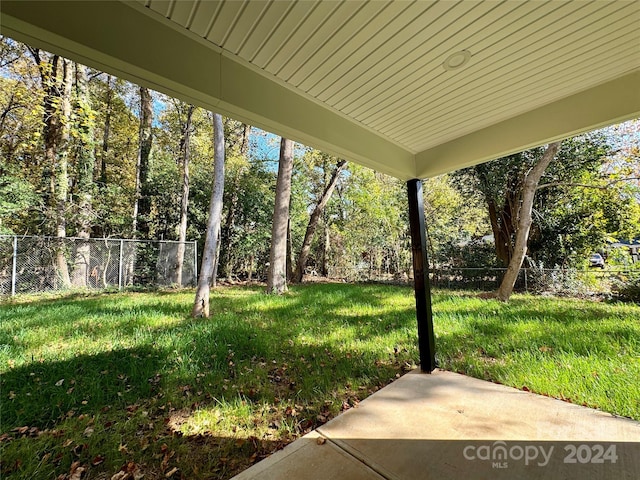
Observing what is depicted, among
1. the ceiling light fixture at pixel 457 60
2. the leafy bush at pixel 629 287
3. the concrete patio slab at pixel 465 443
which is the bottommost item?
the concrete patio slab at pixel 465 443

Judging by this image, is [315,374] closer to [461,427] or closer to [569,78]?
[461,427]

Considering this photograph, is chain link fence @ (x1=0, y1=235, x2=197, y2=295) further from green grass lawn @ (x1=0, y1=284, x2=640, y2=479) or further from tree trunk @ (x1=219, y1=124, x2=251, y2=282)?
tree trunk @ (x1=219, y1=124, x2=251, y2=282)

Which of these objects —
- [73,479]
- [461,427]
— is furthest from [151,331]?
[461,427]

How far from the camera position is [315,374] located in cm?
277

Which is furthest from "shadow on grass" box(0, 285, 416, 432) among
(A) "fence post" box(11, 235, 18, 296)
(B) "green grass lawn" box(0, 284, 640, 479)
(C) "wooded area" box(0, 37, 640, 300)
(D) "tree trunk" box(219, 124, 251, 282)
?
(D) "tree trunk" box(219, 124, 251, 282)

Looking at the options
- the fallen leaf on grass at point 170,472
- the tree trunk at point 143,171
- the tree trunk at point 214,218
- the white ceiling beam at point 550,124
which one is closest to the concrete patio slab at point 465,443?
the fallen leaf on grass at point 170,472

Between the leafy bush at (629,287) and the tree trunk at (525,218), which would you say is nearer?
the leafy bush at (629,287)

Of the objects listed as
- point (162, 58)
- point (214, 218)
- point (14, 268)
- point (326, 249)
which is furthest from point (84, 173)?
point (162, 58)

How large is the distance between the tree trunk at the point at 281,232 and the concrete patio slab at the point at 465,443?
4547 mm

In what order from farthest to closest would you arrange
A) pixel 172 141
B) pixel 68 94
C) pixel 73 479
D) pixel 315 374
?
pixel 172 141
pixel 68 94
pixel 315 374
pixel 73 479

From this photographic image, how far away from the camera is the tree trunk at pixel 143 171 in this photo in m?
8.32

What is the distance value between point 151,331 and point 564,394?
4.33m

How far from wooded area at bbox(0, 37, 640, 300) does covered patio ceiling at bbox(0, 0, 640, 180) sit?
132 inches

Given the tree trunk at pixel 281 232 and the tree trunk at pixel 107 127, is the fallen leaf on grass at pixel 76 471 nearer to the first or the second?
the tree trunk at pixel 281 232
